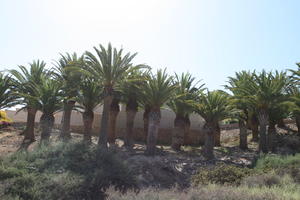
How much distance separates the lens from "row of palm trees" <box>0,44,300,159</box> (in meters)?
17.4

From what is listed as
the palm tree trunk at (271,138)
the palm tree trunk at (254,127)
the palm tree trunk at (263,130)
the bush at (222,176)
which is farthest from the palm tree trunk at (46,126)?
the palm tree trunk at (254,127)

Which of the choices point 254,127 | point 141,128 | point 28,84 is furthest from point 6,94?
point 254,127

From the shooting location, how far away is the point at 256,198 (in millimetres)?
6430

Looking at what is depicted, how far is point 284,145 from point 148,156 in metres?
10.3

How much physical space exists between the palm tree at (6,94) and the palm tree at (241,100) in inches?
537

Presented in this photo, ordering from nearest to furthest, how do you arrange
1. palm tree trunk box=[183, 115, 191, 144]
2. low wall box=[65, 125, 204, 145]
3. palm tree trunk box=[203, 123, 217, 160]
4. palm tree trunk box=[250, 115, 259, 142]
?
palm tree trunk box=[203, 123, 217, 160]
palm tree trunk box=[183, 115, 191, 144]
palm tree trunk box=[250, 115, 259, 142]
low wall box=[65, 125, 204, 145]

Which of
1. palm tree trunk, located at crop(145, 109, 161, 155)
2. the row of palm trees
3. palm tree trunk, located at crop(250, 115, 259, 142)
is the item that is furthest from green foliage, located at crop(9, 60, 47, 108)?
palm tree trunk, located at crop(250, 115, 259, 142)

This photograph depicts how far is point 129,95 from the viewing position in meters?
20.3

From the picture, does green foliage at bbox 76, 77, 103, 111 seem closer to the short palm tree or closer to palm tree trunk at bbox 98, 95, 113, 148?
palm tree trunk at bbox 98, 95, 113, 148

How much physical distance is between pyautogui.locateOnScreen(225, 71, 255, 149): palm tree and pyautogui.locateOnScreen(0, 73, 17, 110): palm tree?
13.6m

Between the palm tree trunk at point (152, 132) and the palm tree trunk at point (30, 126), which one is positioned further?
the palm tree trunk at point (30, 126)

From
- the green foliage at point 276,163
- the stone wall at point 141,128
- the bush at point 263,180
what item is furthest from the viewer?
the stone wall at point 141,128

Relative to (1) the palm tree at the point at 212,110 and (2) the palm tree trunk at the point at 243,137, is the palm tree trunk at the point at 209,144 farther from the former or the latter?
(2) the palm tree trunk at the point at 243,137

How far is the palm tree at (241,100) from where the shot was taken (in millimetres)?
20131
